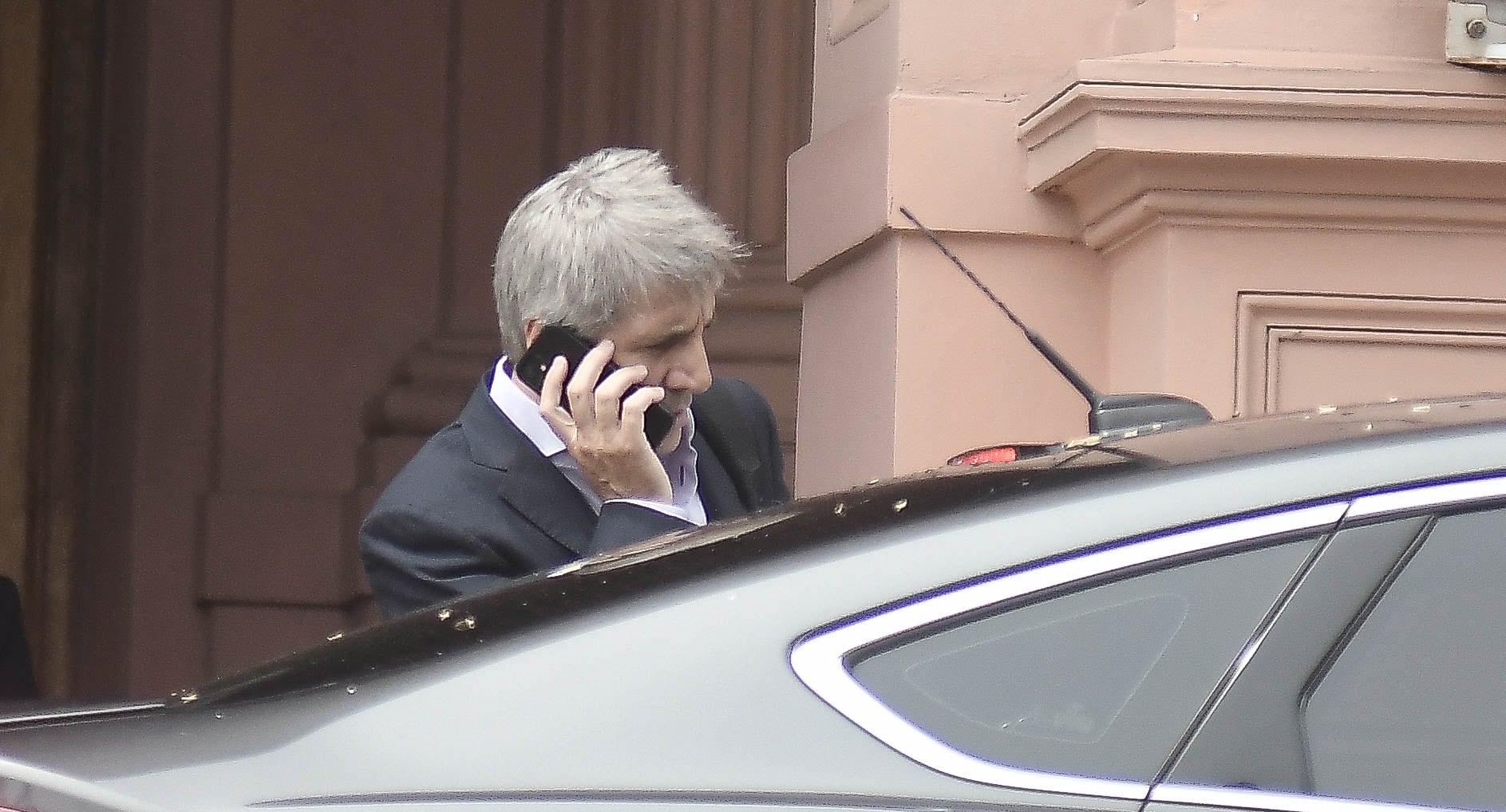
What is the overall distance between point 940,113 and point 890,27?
0.26 meters

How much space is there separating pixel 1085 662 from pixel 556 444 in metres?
1.50

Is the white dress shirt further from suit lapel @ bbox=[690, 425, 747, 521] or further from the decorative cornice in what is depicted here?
the decorative cornice

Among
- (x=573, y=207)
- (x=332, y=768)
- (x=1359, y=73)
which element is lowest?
(x=332, y=768)

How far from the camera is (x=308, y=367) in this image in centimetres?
700

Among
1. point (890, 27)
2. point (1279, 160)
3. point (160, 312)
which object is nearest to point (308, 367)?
point (160, 312)

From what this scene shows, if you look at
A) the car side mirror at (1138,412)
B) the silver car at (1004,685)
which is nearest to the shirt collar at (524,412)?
the car side mirror at (1138,412)

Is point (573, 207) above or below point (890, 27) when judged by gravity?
below

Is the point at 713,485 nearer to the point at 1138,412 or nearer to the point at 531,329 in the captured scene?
the point at 531,329

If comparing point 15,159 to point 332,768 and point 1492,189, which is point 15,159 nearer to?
point 1492,189

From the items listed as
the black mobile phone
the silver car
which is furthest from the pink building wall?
the silver car

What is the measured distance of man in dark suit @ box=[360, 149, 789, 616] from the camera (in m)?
3.35

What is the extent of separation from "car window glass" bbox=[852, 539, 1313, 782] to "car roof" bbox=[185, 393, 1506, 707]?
141 millimetres

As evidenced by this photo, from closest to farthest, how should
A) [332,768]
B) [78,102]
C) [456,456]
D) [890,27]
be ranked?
[332,768] → [456,456] → [890,27] → [78,102]

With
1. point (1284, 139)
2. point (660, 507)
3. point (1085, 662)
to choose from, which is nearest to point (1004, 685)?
point (1085, 662)
